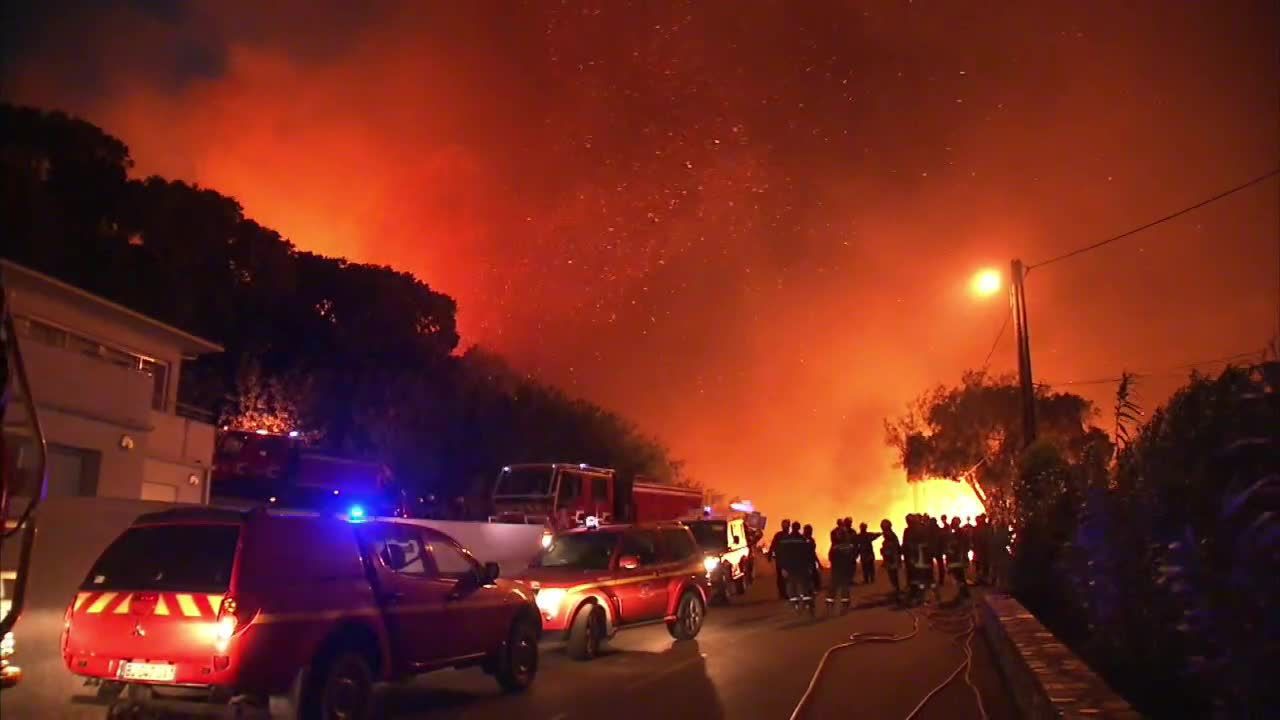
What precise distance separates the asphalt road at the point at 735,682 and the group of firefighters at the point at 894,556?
2.35 m

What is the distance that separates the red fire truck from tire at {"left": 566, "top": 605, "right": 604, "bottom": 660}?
1223cm

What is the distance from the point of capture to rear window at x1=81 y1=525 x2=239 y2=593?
7777 millimetres

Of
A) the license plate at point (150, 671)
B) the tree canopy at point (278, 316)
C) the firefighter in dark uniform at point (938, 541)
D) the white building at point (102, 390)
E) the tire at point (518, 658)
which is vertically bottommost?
the tire at point (518, 658)

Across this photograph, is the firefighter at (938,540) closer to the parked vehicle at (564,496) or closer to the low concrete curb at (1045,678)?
the parked vehicle at (564,496)

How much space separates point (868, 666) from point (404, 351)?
36625 millimetres

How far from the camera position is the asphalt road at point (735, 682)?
386 inches

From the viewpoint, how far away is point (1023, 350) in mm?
22531

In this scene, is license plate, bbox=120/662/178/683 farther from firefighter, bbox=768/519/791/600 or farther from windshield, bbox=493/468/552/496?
windshield, bbox=493/468/552/496

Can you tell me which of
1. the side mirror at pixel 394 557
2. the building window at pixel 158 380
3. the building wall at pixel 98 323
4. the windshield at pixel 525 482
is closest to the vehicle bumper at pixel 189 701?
the side mirror at pixel 394 557

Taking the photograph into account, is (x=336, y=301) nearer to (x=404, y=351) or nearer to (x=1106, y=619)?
(x=404, y=351)

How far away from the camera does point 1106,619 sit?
8.87m

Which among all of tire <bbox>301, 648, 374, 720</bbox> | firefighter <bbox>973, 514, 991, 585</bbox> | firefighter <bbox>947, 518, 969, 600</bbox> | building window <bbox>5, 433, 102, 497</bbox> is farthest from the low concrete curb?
building window <bbox>5, 433, 102, 497</bbox>

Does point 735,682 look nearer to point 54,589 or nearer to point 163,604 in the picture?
point 163,604

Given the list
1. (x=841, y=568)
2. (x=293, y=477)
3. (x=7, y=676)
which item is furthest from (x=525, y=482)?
(x=7, y=676)
